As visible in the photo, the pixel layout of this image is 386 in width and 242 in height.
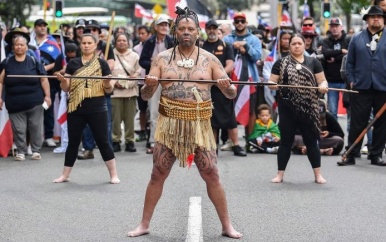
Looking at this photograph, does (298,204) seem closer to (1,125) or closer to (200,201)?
(200,201)

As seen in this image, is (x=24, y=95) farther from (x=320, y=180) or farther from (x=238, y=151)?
(x=320, y=180)

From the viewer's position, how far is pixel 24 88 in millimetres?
13750

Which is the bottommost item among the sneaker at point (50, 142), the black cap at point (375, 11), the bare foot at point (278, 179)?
the sneaker at point (50, 142)

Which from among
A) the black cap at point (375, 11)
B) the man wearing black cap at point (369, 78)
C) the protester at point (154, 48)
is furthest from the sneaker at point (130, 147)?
the black cap at point (375, 11)

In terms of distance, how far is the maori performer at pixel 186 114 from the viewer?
7.97 meters

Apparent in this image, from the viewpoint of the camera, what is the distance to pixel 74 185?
36.5 feet

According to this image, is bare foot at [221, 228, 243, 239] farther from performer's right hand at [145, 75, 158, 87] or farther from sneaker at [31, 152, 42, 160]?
sneaker at [31, 152, 42, 160]

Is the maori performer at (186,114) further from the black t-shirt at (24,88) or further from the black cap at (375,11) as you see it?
the black t-shirt at (24,88)

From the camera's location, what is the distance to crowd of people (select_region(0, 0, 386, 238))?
8.03 m

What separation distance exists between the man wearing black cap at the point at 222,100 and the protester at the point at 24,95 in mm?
2479

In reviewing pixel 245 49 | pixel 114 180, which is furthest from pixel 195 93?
pixel 245 49

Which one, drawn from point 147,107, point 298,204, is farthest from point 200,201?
point 147,107

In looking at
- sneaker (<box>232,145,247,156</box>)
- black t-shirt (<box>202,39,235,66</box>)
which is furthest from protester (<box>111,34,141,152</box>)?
sneaker (<box>232,145,247,156</box>)

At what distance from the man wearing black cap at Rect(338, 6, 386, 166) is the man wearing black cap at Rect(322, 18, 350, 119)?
257 cm
